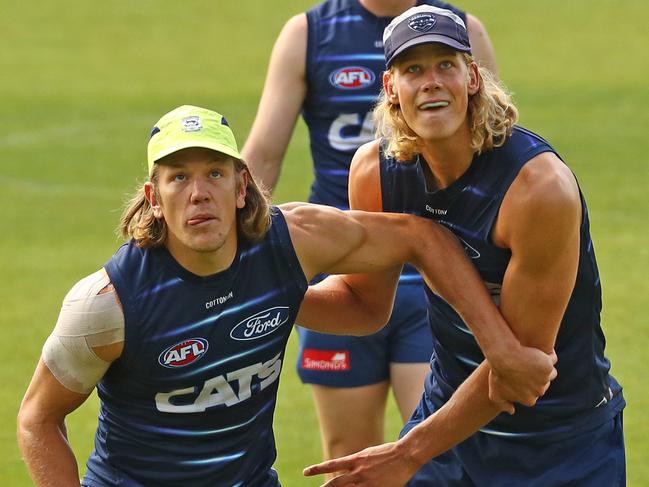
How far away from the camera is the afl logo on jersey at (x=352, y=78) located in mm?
7621

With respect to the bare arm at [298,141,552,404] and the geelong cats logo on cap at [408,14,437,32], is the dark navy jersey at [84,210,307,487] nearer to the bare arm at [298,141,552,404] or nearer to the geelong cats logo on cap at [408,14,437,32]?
the bare arm at [298,141,552,404]

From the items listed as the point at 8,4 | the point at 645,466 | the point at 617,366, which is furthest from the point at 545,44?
the point at 645,466

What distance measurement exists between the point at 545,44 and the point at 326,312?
748 inches

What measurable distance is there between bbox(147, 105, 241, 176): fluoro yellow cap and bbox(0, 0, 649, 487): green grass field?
3.63 m

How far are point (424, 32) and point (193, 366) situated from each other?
1.41 meters

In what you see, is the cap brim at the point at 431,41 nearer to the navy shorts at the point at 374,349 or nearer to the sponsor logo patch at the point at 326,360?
the navy shorts at the point at 374,349

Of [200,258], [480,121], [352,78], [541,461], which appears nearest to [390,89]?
[480,121]

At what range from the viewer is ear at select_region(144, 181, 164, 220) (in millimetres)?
5379

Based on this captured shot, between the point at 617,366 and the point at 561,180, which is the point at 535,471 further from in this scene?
the point at 617,366

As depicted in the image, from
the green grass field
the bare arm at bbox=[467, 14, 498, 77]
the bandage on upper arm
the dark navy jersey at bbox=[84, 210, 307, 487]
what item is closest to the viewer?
the bandage on upper arm

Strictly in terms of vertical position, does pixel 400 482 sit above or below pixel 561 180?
below

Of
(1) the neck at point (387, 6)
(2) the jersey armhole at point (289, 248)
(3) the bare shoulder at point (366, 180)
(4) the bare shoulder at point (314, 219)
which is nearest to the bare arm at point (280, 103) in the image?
(1) the neck at point (387, 6)

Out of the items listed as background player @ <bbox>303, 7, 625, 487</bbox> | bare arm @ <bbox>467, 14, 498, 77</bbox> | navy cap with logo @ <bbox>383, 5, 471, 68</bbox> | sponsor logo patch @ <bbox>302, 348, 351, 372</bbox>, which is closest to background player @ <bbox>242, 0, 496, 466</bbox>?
sponsor logo patch @ <bbox>302, 348, 351, 372</bbox>

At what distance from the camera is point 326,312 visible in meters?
6.06
